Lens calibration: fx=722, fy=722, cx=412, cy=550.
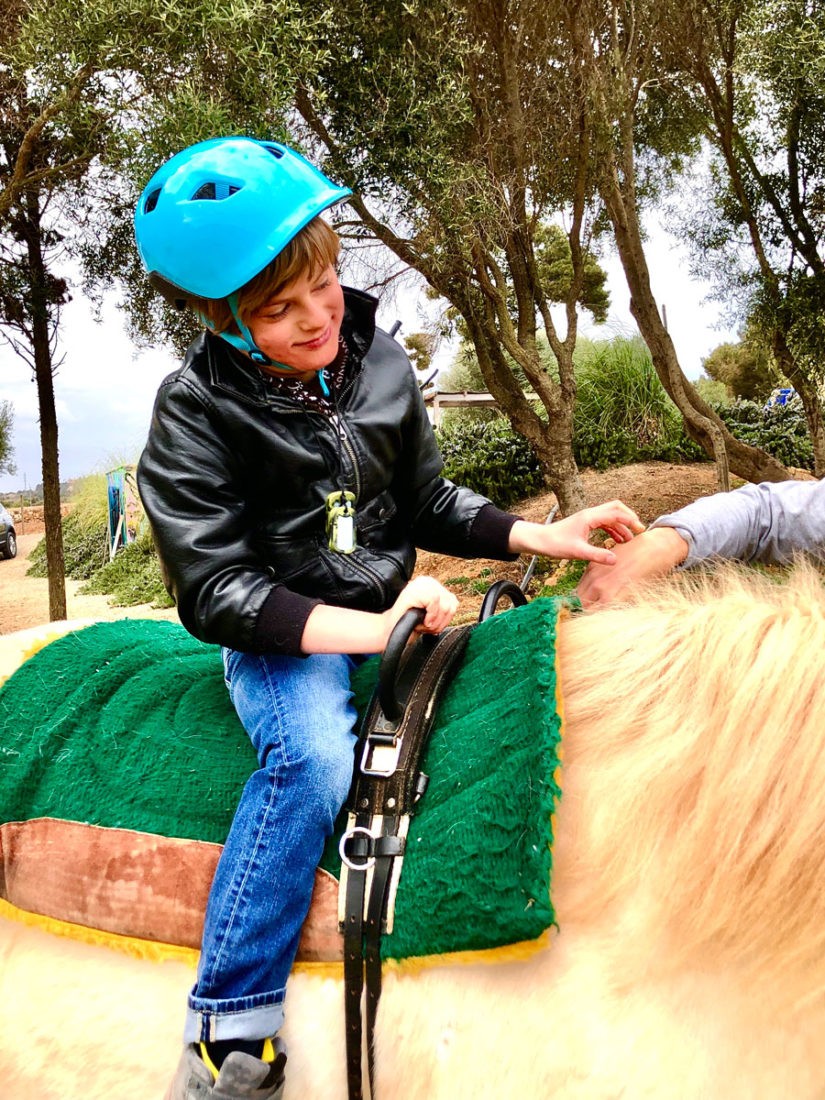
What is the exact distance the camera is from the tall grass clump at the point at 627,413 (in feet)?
35.9

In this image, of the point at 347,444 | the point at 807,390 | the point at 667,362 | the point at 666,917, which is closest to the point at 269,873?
the point at 666,917

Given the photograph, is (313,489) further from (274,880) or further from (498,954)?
(498,954)

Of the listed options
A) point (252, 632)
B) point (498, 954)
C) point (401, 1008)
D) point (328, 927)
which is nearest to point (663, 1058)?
point (498, 954)

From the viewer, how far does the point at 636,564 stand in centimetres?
160

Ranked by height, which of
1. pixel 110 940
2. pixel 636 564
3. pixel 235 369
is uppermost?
pixel 235 369

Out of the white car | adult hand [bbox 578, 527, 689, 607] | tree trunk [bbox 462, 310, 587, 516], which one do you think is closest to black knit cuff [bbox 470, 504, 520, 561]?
adult hand [bbox 578, 527, 689, 607]

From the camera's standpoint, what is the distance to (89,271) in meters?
8.31

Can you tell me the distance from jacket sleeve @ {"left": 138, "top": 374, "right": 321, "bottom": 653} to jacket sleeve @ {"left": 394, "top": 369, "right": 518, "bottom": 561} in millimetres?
499

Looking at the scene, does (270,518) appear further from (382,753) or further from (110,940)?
(110,940)

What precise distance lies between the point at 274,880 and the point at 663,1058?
0.66 meters

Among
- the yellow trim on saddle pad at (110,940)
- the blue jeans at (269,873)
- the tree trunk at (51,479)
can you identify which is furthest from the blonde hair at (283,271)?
the tree trunk at (51,479)

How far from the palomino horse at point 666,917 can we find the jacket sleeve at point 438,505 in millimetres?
651

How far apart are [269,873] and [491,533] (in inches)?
38.5

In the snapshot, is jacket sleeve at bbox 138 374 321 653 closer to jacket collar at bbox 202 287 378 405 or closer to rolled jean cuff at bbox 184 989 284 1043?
jacket collar at bbox 202 287 378 405
